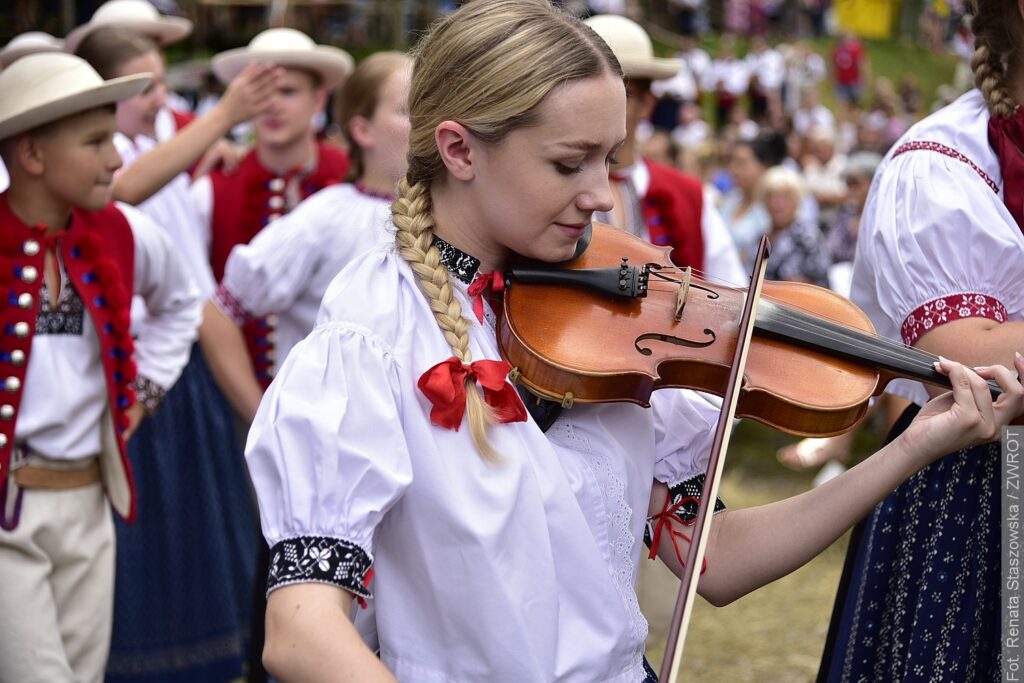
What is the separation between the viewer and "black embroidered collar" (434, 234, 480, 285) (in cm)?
197

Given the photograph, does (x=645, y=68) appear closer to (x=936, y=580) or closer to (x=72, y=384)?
(x=72, y=384)

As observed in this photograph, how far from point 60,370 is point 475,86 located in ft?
5.97

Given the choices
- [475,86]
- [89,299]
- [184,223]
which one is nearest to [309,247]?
[89,299]

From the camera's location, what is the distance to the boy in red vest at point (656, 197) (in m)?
4.27

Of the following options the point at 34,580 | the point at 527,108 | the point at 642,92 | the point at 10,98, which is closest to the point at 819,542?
the point at 527,108

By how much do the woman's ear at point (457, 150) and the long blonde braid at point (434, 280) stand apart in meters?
0.10

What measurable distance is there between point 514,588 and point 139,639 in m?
3.07

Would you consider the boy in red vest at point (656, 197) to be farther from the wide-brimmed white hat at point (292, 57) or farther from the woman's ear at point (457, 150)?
the woman's ear at point (457, 150)

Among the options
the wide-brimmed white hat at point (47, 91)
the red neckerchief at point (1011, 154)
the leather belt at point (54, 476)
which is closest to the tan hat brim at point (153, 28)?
the wide-brimmed white hat at point (47, 91)

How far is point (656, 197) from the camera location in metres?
4.48

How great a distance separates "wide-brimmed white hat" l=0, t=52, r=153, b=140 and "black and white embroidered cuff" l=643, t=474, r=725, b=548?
6.10 feet

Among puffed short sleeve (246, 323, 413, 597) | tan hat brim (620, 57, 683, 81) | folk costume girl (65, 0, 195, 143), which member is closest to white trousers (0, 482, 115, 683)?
puffed short sleeve (246, 323, 413, 597)

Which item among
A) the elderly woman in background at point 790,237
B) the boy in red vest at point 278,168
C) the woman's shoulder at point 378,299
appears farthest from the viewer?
the elderly woman in background at point 790,237

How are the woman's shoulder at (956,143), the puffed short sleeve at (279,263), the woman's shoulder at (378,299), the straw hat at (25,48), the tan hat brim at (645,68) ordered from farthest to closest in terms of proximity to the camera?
the straw hat at (25,48) → the tan hat brim at (645,68) → the puffed short sleeve at (279,263) → the woman's shoulder at (956,143) → the woman's shoulder at (378,299)
